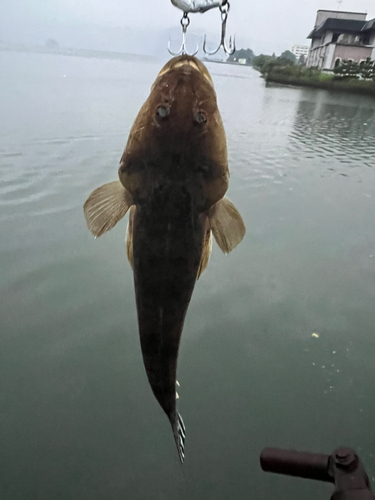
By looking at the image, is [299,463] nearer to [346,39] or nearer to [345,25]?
[346,39]

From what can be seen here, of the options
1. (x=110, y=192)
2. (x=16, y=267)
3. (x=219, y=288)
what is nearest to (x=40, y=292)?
(x=16, y=267)

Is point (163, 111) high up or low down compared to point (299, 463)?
up

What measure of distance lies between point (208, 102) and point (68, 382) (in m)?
2.78

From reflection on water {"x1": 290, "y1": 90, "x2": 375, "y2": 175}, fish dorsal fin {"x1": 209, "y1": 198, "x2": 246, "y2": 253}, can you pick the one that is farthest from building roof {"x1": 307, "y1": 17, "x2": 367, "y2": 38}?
fish dorsal fin {"x1": 209, "y1": 198, "x2": 246, "y2": 253}

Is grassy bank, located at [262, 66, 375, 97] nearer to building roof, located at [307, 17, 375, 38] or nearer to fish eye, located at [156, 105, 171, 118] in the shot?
building roof, located at [307, 17, 375, 38]

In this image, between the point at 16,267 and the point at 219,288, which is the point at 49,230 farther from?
the point at 219,288

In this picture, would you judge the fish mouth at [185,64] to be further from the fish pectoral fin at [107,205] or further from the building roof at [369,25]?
the building roof at [369,25]

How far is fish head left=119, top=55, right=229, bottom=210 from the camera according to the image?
1.52m

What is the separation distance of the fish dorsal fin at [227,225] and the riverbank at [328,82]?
35970 millimetres

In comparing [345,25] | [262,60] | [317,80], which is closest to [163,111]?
[317,80]

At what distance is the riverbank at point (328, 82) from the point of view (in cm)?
3262

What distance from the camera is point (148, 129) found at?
61.2 inches

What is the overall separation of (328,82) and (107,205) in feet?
129

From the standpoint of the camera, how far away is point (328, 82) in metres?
35.3
